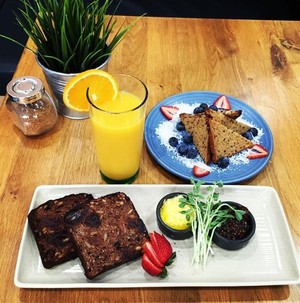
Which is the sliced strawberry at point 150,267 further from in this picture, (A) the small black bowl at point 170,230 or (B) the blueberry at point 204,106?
(B) the blueberry at point 204,106

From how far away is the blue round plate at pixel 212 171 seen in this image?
107 centimetres

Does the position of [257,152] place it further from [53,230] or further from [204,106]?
[53,230]

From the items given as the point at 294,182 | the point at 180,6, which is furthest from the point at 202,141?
the point at 180,6

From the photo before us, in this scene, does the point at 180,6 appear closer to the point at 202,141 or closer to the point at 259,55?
the point at 259,55

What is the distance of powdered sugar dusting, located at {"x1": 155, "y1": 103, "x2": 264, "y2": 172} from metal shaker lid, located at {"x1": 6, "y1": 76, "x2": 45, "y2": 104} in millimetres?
356

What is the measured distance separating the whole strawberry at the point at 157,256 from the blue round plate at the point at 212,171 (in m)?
→ 0.25

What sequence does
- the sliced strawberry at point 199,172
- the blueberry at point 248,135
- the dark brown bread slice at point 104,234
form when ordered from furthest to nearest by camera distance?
the blueberry at point 248,135 < the sliced strawberry at point 199,172 < the dark brown bread slice at point 104,234

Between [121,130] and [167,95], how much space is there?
16.9 inches

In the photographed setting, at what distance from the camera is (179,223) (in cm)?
92

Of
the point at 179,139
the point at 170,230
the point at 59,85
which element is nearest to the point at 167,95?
the point at 179,139

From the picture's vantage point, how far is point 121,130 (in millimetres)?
971

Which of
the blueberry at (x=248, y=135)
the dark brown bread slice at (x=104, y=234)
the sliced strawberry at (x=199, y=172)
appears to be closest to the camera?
the dark brown bread slice at (x=104, y=234)

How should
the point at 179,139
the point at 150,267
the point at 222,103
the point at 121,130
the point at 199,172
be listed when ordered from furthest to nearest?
the point at 222,103 → the point at 179,139 → the point at 199,172 → the point at 121,130 → the point at 150,267

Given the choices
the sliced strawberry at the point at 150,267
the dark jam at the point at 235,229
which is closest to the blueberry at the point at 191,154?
the dark jam at the point at 235,229
